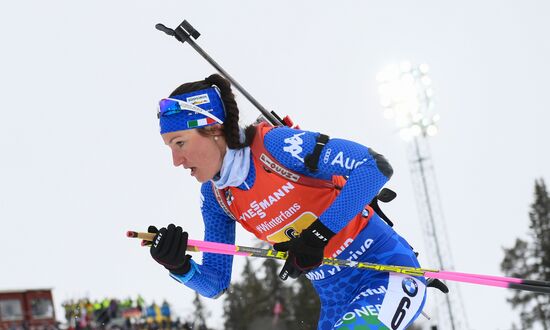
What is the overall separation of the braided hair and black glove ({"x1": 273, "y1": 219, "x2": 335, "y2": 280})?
62cm

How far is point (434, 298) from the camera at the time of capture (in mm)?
20328

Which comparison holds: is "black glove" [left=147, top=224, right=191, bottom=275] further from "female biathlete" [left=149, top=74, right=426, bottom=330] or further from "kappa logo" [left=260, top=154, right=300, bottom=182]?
"kappa logo" [left=260, top=154, right=300, bottom=182]

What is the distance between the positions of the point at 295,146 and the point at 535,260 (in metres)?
30.2

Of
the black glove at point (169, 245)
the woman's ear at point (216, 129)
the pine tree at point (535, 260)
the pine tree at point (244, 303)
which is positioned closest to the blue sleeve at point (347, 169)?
the woman's ear at point (216, 129)

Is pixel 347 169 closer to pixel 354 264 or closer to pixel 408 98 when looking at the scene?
pixel 354 264

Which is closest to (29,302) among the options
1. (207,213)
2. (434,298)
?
(434,298)

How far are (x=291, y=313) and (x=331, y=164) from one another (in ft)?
107

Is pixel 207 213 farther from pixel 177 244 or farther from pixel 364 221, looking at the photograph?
pixel 364 221

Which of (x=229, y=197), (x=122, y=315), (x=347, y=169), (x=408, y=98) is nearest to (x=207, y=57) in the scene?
(x=229, y=197)

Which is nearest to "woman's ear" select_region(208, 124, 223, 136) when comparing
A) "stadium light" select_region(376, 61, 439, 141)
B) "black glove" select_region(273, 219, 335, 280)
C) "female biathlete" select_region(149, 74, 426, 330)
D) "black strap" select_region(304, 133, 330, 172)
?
"female biathlete" select_region(149, 74, 426, 330)

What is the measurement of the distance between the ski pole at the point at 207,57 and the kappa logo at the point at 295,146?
2.40 ft

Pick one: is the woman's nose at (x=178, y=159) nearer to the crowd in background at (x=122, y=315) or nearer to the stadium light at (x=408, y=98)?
the crowd in background at (x=122, y=315)

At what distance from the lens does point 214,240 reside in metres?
4.44

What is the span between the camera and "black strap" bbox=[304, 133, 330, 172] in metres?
3.81
